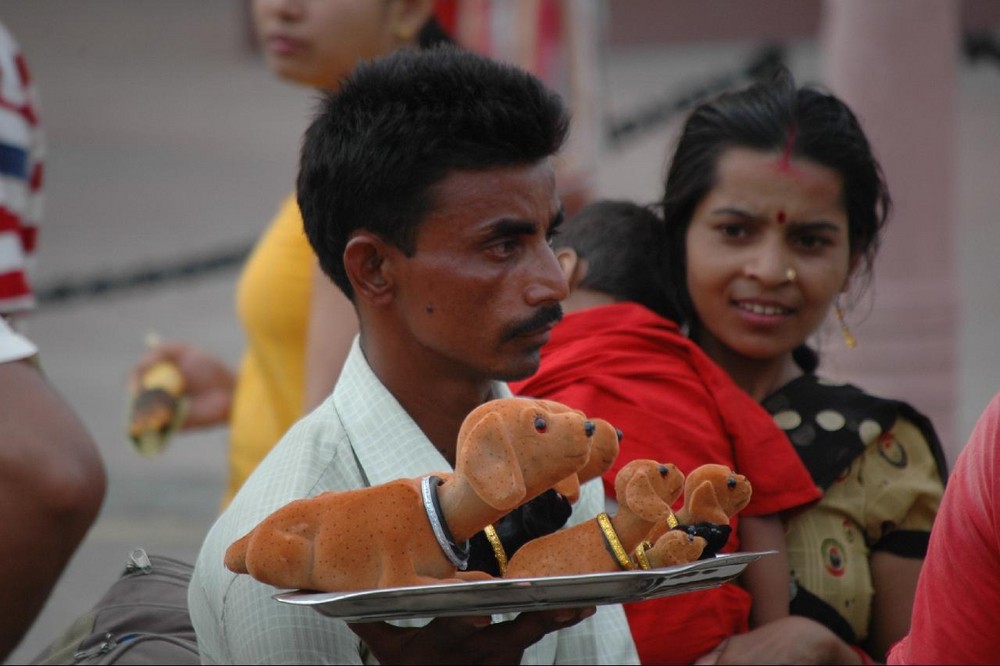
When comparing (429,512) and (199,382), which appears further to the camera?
(199,382)

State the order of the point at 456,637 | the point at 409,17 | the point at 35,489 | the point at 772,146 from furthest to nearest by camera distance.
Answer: the point at 409,17, the point at 772,146, the point at 35,489, the point at 456,637

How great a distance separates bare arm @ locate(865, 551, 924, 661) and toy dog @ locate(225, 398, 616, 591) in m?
0.95

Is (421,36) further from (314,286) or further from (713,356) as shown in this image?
(713,356)

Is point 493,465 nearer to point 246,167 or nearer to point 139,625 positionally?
point 139,625

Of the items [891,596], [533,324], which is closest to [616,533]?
[533,324]

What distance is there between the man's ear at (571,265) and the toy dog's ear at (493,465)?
3.12 feet

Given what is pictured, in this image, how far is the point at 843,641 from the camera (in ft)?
8.12

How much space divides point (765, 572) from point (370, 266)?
0.81 metres

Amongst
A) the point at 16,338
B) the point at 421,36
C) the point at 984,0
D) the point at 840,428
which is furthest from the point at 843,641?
the point at 984,0

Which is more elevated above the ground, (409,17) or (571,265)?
(409,17)

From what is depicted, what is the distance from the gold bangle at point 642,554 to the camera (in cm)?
179

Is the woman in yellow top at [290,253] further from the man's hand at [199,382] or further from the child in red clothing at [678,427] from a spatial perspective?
the child in red clothing at [678,427]

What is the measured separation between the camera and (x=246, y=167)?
1391 centimetres

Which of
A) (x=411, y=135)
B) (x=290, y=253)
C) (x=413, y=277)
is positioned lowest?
(x=290, y=253)
